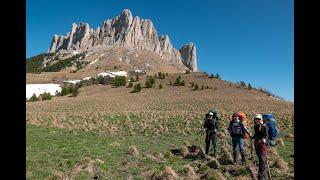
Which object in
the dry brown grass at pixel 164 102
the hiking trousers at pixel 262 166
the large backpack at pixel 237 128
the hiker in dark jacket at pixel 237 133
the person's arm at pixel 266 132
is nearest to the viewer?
the hiking trousers at pixel 262 166

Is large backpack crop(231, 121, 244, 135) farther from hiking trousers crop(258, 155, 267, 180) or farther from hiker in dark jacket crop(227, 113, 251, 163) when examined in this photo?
hiking trousers crop(258, 155, 267, 180)

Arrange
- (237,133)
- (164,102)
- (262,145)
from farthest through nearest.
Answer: (164,102)
(237,133)
(262,145)

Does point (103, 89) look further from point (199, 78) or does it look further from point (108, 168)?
point (108, 168)

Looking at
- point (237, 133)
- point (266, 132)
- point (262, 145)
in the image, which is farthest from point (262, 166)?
point (237, 133)

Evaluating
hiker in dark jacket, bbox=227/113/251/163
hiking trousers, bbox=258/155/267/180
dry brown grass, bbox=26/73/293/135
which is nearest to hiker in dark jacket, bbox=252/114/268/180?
hiking trousers, bbox=258/155/267/180

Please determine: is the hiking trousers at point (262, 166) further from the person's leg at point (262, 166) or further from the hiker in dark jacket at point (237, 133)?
the hiker in dark jacket at point (237, 133)

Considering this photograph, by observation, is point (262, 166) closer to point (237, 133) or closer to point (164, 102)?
point (237, 133)

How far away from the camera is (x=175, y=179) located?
44.9ft

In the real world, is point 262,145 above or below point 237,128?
below

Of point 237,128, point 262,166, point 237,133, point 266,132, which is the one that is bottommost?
point 262,166

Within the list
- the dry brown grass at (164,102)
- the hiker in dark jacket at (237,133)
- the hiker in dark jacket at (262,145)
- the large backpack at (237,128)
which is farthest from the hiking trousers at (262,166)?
the dry brown grass at (164,102)
